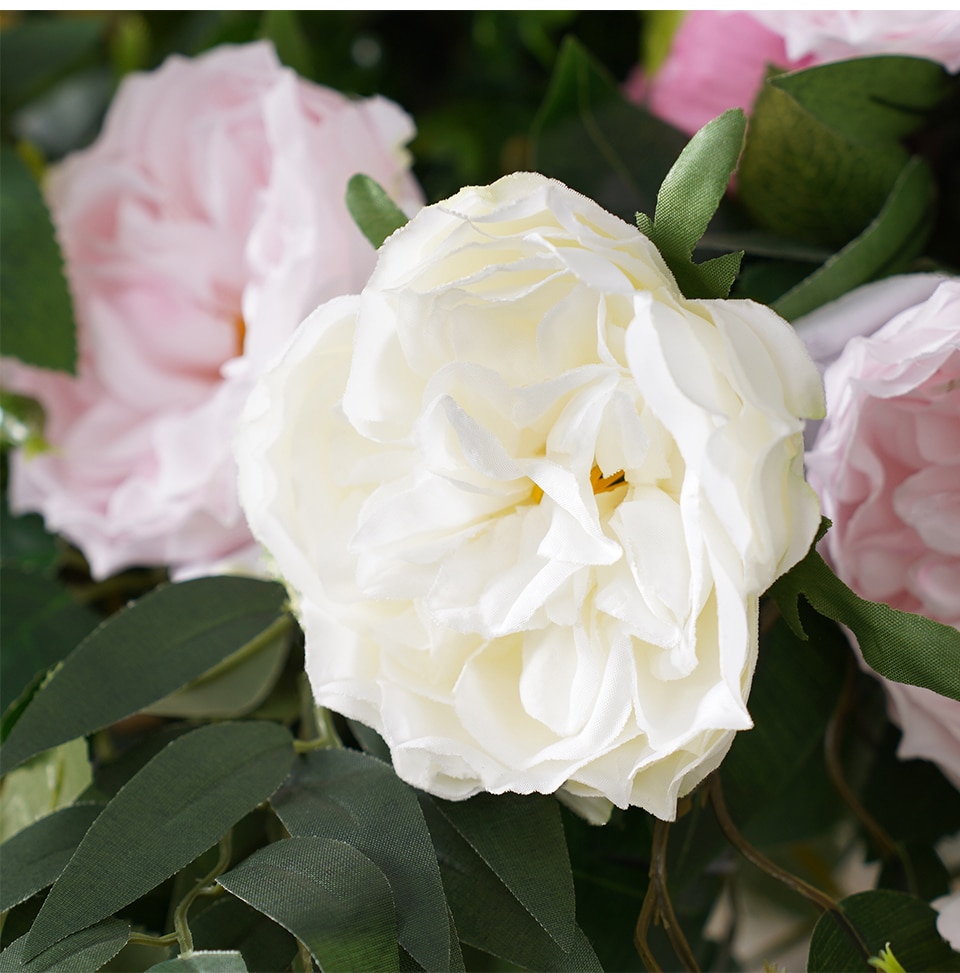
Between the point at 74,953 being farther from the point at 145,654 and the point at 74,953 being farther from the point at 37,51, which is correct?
the point at 37,51

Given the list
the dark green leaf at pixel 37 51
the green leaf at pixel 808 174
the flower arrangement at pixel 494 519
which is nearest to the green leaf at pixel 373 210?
the flower arrangement at pixel 494 519

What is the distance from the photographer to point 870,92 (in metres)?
0.27

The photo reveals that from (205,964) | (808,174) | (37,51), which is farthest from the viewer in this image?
(37,51)

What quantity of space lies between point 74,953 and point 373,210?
0.16 metres

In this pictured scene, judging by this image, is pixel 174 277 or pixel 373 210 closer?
pixel 373 210

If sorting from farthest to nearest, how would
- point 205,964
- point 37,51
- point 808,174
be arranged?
point 37,51, point 808,174, point 205,964

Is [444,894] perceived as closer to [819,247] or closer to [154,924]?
[154,924]

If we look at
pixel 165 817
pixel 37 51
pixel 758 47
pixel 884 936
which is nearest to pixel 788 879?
pixel 884 936

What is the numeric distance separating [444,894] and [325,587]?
2.4 inches

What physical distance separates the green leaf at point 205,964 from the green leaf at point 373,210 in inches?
5.7

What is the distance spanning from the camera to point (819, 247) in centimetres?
30

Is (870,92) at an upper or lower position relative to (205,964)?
upper

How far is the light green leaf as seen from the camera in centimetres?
25

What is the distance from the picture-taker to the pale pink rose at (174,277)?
31 cm
